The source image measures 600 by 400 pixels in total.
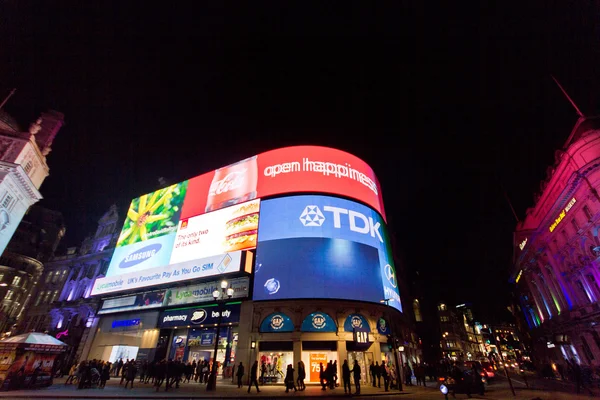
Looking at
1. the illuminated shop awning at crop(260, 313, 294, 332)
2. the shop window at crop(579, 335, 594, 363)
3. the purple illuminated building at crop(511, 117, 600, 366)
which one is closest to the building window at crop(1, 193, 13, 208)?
the illuminated shop awning at crop(260, 313, 294, 332)

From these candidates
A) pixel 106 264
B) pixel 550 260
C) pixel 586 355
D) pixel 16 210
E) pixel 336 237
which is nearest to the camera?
pixel 336 237

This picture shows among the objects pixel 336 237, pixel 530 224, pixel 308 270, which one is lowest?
pixel 308 270

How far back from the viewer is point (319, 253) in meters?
23.7

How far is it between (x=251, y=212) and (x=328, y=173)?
9246 mm

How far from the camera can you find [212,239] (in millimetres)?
25703

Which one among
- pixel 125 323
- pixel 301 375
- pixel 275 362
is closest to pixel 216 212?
pixel 275 362

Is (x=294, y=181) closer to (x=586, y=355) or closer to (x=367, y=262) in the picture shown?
(x=367, y=262)

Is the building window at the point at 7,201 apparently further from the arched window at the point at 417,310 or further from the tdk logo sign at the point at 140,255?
the arched window at the point at 417,310

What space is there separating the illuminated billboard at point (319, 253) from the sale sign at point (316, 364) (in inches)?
177

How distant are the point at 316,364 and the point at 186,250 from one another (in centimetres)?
1571

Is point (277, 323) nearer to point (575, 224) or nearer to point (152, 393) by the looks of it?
point (152, 393)

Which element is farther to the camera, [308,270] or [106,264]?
[106,264]

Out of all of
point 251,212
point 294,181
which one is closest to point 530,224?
point 294,181

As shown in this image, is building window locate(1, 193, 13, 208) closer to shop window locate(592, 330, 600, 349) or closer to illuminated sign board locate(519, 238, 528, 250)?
shop window locate(592, 330, 600, 349)
